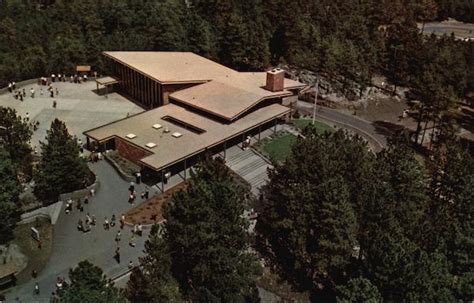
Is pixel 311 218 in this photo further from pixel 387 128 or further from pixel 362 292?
pixel 387 128

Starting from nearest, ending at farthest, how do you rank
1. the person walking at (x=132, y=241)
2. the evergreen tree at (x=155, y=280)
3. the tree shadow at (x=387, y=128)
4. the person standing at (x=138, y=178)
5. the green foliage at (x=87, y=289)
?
the green foliage at (x=87, y=289) → the evergreen tree at (x=155, y=280) → the person walking at (x=132, y=241) → the person standing at (x=138, y=178) → the tree shadow at (x=387, y=128)

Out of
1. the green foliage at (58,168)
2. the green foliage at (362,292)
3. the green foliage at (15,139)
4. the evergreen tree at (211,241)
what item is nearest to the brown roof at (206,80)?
the green foliage at (58,168)

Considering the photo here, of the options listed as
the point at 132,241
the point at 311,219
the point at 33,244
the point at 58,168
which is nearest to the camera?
the point at 311,219

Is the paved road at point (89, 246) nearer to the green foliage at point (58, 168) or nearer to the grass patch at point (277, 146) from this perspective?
the green foliage at point (58, 168)

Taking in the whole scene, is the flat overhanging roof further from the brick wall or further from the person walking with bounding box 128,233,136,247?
the person walking with bounding box 128,233,136,247

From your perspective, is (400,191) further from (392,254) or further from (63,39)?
(63,39)

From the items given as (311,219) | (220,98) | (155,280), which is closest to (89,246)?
(155,280)
